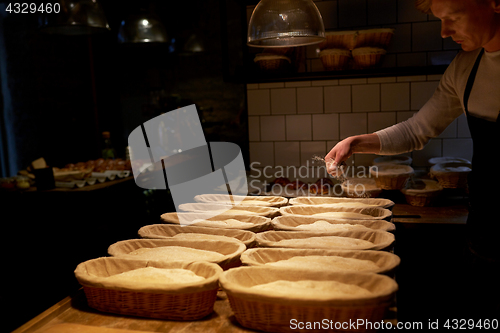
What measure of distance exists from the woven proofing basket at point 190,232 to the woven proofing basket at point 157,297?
0.36m

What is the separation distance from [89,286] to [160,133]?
3.25 meters

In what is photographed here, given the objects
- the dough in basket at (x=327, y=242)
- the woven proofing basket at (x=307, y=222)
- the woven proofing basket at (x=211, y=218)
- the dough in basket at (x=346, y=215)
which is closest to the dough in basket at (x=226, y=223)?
the woven proofing basket at (x=211, y=218)

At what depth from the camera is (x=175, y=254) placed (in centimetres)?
137

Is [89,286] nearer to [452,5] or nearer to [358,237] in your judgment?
[358,237]

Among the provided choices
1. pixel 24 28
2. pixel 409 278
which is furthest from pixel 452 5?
pixel 24 28

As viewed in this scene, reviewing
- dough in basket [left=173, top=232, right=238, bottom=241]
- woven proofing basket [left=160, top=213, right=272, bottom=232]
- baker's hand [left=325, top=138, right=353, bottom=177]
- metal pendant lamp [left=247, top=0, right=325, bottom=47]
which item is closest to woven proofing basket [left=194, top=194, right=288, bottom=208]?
woven proofing basket [left=160, top=213, right=272, bottom=232]

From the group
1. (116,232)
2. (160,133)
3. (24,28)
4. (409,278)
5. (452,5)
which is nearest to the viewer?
(452,5)

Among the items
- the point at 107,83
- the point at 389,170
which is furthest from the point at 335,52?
the point at 107,83

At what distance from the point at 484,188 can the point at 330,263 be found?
77 centimetres

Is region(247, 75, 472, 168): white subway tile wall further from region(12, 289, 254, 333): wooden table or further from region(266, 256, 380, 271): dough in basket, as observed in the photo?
region(12, 289, 254, 333): wooden table

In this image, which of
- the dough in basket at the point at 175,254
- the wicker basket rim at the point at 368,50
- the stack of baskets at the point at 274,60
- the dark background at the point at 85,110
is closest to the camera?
the dough in basket at the point at 175,254

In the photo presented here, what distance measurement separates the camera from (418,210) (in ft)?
7.97

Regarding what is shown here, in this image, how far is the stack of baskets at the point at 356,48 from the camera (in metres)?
2.65

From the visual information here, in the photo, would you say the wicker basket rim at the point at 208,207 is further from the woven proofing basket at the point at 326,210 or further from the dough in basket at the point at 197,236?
the dough in basket at the point at 197,236
